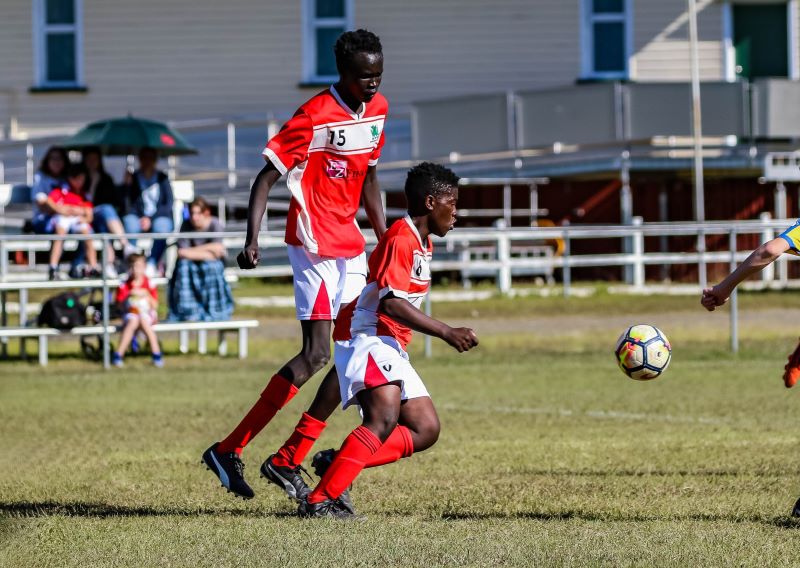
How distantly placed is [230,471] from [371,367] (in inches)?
Result: 45.4

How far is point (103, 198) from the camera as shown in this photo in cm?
1791

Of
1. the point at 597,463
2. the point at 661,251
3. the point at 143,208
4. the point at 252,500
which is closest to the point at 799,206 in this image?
the point at 661,251

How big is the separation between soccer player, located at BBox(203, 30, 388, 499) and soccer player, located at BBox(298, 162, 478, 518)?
0.58 meters

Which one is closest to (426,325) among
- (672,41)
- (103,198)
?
(103,198)

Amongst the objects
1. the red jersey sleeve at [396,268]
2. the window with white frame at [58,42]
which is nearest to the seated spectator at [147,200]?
the red jersey sleeve at [396,268]

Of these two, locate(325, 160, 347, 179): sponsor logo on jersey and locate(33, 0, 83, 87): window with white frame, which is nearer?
locate(325, 160, 347, 179): sponsor logo on jersey

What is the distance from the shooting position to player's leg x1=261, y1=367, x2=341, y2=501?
23.6 ft

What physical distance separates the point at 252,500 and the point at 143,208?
35.2 ft

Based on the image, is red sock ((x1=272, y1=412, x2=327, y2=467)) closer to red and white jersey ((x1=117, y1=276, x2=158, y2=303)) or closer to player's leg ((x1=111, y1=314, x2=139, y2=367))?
player's leg ((x1=111, y1=314, x2=139, y2=367))

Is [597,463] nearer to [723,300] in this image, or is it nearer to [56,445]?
[723,300]

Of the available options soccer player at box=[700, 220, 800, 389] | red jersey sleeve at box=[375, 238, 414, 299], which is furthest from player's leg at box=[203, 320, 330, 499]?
soccer player at box=[700, 220, 800, 389]

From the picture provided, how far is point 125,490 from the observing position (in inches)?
313

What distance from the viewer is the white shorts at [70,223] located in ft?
57.7

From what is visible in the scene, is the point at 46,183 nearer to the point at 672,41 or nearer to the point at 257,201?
the point at 257,201
